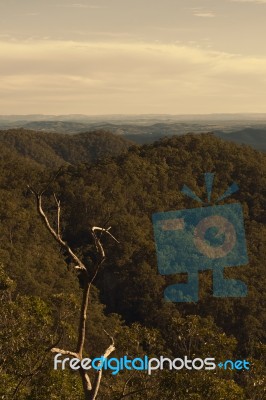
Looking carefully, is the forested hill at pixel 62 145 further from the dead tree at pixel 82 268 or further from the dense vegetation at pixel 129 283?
the dead tree at pixel 82 268

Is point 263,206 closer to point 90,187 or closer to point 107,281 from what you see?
point 90,187

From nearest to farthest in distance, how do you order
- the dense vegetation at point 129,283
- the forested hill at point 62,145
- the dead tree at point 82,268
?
1. the dead tree at point 82,268
2. the dense vegetation at point 129,283
3. the forested hill at point 62,145

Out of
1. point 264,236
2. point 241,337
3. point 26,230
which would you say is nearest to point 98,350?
point 241,337

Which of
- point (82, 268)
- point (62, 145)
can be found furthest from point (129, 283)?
point (62, 145)

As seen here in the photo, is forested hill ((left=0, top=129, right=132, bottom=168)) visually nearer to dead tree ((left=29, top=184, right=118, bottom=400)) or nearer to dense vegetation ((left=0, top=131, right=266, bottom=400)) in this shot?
dense vegetation ((left=0, top=131, right=266, bottom=400))

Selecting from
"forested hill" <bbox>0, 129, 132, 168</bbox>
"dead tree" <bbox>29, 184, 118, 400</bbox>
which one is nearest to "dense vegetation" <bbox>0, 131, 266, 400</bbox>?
"dead tree" <bbox>29, 184, 118, 400</bbox>

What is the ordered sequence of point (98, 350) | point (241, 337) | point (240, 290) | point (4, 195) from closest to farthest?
point (98, 350) < point (241, 337) < point (240, 290) < point (4, 195)

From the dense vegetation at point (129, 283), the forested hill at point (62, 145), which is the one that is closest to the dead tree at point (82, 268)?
the dense vegetation at point (129, 283)
